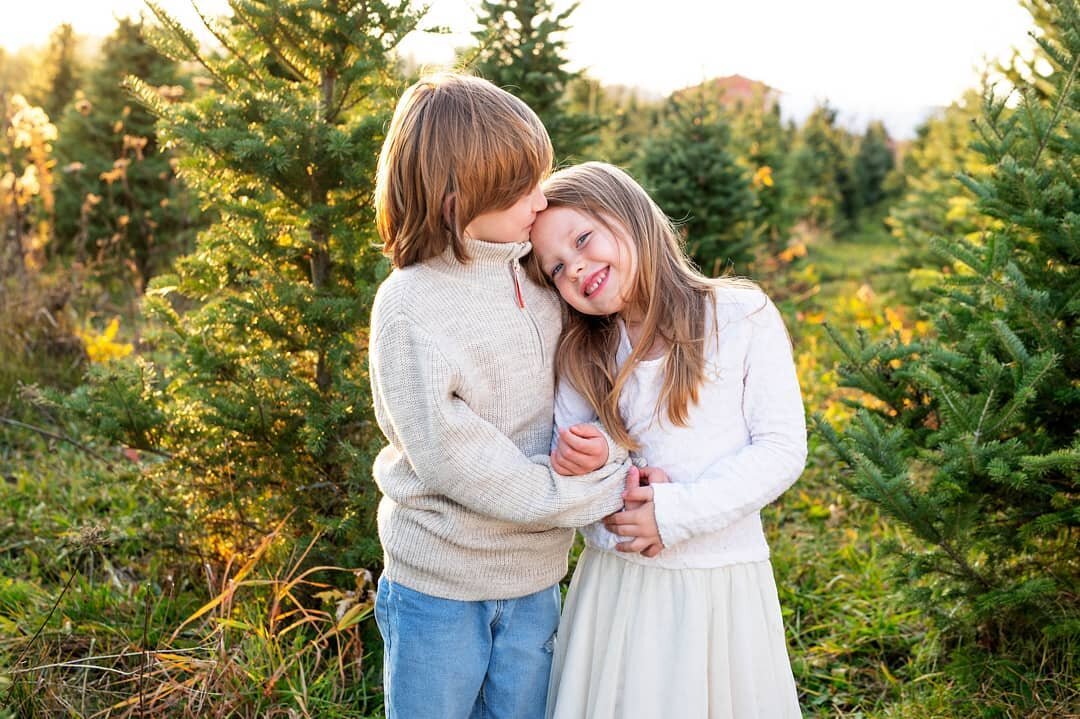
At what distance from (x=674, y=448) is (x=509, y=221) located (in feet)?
2.04

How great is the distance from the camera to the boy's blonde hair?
1.74 metres

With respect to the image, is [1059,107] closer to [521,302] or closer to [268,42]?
[521,302]

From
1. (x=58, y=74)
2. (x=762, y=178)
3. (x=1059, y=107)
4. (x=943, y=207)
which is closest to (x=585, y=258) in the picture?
(x=1059, y=107)

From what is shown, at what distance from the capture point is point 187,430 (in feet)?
9.90

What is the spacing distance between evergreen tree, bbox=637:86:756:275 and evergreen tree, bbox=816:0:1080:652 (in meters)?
4.25

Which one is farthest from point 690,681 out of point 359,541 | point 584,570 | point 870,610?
point 870,610

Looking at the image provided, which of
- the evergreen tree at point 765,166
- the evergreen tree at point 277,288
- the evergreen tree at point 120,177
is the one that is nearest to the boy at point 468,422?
the evergreen tree at point 277,288

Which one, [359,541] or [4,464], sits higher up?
[359,541]

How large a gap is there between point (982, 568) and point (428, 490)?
6.34 ft

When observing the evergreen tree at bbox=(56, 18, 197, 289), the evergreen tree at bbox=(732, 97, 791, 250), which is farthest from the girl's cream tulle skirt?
the evergreen tree at bbox=(732, 97, 791, 250)

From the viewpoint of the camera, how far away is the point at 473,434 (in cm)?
171

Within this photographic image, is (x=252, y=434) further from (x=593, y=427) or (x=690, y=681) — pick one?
(x=690, y=681)

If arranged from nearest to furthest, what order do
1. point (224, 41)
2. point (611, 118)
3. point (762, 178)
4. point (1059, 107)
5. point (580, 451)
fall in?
point (580, 451)
point (1059, 107)
point (224, 41)
point (611, 118)
point (762, 178)

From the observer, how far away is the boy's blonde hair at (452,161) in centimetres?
174
